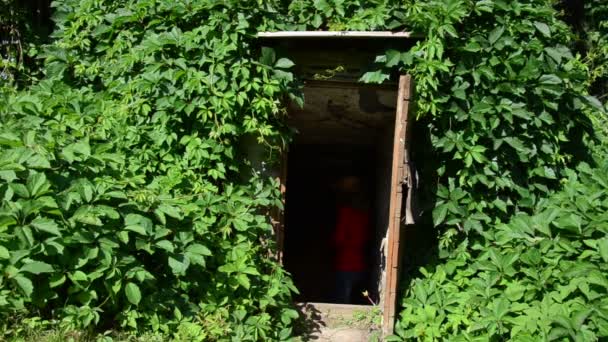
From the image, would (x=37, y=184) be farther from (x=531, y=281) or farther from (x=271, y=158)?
(x=531, y=281)

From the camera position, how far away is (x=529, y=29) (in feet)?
15.1

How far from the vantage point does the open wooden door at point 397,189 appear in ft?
13.7

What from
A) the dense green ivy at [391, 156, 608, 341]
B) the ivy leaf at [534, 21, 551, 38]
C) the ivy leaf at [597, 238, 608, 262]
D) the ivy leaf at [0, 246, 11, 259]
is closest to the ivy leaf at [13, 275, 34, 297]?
the ivy leaf at [0, 246, 11, 259]

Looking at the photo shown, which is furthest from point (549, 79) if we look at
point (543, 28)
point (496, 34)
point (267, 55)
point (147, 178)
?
point (147, 178)

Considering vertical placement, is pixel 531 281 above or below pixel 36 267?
below

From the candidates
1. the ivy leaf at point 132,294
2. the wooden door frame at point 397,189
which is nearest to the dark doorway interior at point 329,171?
the wooden door frame at point 397,189

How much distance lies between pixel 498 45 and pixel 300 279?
462 cm

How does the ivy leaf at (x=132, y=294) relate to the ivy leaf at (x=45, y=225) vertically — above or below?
below

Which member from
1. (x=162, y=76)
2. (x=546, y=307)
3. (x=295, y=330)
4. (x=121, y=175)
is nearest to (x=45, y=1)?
(x=162, y=76)

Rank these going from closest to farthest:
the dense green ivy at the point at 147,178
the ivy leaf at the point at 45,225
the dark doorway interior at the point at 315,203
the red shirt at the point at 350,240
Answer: the ivy leaf at the point at 45,225, the dense green ivy at the point at 147,178, the red shirt at the point at 350,240, the dark doorway interior at the point at 315,203

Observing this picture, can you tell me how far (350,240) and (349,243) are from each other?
3cm

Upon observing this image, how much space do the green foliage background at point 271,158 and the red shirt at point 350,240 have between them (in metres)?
1.37

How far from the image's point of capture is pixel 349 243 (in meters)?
6.10

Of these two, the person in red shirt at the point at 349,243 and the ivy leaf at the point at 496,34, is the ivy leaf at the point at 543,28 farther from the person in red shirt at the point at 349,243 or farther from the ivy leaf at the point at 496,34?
the person in red shirt at the point at 349,243
